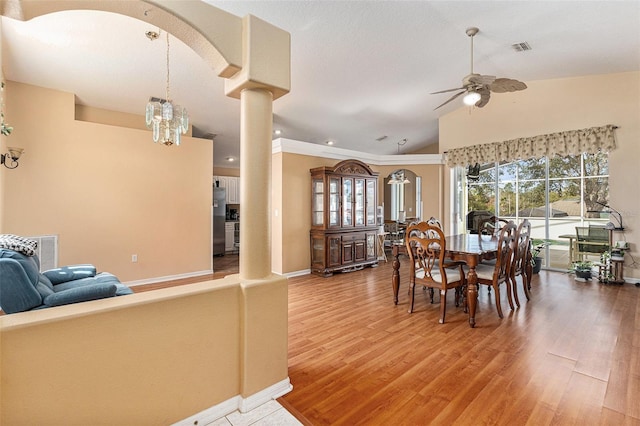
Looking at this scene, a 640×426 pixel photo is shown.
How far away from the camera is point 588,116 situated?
5.09 metres

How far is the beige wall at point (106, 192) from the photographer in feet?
12.9

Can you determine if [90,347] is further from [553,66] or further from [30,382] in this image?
[553,66]

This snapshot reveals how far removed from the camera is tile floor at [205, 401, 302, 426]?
1.71m

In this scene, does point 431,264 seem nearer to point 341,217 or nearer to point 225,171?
point 341,217

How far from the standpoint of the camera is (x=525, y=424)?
167 centimetres

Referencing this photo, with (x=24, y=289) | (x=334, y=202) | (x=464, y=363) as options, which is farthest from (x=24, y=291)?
(x=334, y=202)

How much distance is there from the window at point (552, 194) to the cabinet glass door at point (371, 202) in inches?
105

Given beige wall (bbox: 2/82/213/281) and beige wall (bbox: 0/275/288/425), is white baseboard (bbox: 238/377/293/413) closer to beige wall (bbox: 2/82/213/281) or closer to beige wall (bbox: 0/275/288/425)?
beige wall (bbox: 0/275/288/425)

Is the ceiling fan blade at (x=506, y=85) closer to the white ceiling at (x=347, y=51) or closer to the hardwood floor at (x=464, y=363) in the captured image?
the white ceiling at (x=347, y=51)

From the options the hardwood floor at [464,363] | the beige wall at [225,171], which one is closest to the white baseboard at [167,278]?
the hardwood floor at [464,363]

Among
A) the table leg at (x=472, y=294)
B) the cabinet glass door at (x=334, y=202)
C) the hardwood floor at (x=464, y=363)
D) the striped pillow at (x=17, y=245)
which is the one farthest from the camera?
the cabinet glass door at (x=334, y=202)

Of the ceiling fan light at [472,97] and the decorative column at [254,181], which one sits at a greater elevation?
the ceiling fan light at [472,97]

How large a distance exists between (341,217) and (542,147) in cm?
393

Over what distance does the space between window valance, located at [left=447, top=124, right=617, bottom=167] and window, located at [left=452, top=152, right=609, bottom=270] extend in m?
0.33
